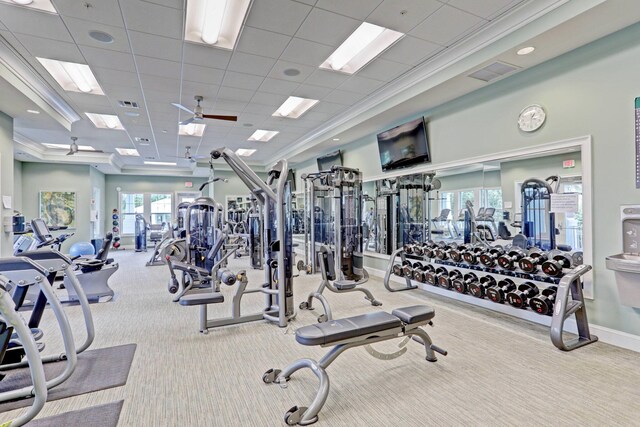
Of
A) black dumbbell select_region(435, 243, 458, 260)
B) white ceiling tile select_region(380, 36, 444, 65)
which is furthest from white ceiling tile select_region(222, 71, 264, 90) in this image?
black dumbbell select_region(435, 243, 458, 260)

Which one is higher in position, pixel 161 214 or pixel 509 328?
pixel 161 214

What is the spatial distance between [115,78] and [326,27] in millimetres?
3214

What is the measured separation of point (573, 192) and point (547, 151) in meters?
0.53

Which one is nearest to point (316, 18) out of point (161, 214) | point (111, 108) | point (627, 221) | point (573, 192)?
point (573, 192)

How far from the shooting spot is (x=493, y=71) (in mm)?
3887

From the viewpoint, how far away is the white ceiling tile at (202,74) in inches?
171

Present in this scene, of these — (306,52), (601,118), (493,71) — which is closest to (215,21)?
(306,52)

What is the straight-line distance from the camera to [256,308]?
443 cm

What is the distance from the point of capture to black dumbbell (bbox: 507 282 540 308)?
348 centimetres

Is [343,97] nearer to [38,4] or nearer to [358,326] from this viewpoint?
[38,4]

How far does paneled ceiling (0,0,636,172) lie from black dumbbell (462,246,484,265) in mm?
2503

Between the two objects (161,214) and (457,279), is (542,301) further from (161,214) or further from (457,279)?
(161,214)

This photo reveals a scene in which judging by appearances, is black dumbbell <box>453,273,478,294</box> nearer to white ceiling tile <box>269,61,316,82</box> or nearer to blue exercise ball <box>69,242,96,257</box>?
white ceiling tile <box>269,61,316,82</box>

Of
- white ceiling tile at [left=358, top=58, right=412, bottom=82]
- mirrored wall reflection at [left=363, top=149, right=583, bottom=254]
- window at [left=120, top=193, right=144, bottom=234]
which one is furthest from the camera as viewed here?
window at [left=120, top=193, right=144, bottom=234]
